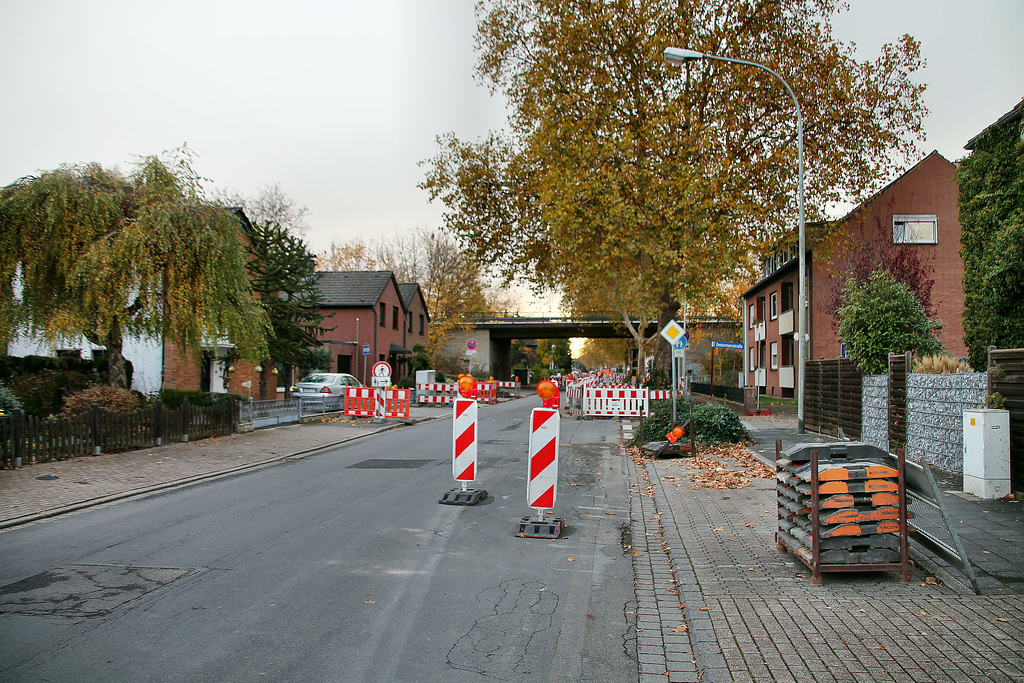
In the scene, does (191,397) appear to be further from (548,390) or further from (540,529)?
(540,529)

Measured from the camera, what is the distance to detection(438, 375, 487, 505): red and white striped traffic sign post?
8352mm

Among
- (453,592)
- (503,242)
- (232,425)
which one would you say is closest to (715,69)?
(503,242)

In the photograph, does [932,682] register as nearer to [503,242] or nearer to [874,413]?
[874,413]

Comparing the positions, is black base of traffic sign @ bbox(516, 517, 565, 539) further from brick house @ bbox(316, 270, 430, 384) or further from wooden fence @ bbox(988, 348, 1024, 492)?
brick house @ bbox(316, 270, 430, 384)

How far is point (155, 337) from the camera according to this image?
15.4 metres

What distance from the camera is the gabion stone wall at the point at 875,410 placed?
12398mm

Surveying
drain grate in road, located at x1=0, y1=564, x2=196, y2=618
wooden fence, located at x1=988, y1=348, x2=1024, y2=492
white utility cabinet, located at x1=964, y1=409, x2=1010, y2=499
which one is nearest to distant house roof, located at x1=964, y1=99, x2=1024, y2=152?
wooden fence, located at x1=988, y1=348, x2=1024, y2=492

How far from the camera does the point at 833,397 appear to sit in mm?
15531

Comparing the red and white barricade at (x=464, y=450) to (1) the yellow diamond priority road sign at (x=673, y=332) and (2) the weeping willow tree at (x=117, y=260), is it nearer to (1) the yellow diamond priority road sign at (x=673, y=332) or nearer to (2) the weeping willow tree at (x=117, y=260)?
(1) the yellow diamond priority road sign at (x=673, y=332)

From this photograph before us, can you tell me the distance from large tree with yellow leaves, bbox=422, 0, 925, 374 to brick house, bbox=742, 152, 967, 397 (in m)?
2.50

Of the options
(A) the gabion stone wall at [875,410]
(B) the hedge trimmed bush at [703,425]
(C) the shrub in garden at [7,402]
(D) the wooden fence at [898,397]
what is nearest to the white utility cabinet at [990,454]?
(D) the wooden fence at [898,397]

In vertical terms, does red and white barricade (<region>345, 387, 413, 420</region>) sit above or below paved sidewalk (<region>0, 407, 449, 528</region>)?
above

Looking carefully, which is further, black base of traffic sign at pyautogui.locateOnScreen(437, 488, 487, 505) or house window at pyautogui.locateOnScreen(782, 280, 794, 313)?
house window at pyautogui.locateOnScreen(782, 280, 794, 313)

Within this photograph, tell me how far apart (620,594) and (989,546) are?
337cm
